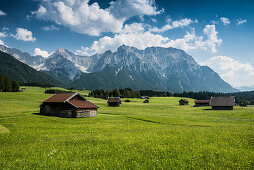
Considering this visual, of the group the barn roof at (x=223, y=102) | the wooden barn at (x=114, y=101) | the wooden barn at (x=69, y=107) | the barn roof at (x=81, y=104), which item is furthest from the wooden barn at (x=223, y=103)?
the wooden barn at (x=69, y=107)

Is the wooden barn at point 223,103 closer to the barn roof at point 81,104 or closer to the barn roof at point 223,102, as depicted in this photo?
the barn roof at point 223,102

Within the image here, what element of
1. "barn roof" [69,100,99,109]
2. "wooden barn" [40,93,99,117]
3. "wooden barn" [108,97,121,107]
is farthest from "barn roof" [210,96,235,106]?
"wooden barn" [40,93,99,117]

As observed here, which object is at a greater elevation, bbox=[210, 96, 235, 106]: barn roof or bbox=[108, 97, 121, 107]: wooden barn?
bbox=[210, 96, 235, 106]: barn roof

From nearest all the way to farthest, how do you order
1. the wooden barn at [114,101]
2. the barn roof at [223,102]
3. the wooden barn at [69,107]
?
the wooden barn at [69,107] → the barn roof at [223,102] → the wooden barn at [114,101]

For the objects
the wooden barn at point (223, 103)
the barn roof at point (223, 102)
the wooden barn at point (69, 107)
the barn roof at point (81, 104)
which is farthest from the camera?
the barn roof at point (223, 102)

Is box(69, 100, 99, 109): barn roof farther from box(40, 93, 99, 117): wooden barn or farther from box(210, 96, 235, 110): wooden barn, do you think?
box(210, 96, 235, 110): wooden barn

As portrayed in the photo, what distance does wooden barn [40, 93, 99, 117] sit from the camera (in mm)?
49000

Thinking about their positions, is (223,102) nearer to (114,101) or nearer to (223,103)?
(223,103)

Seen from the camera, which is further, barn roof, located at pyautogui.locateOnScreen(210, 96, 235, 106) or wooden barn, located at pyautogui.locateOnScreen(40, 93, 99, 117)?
barn roof, located at pyautogui.locateOnScreen(210, 96, 235, 106)

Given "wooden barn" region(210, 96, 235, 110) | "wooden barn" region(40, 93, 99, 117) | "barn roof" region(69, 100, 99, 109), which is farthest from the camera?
"wooden barn" region(210, 96, 235, 110)

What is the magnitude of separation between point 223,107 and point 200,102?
114 ft

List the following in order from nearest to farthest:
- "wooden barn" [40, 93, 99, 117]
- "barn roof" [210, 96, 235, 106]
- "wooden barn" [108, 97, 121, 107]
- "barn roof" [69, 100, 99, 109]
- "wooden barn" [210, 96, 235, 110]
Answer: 1. "wooden barn" [40, 93, 99, 117]
2. "barn roof" [69, 100, 99, 109]
3. "wooden barn" [210, 96, 235, 110]
4. "barn roof" [210, 96, 235, 106]
5. "wooden barn" [108, 97, 121, 107]

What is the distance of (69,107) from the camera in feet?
162

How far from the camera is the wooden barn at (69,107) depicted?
49000 mm
